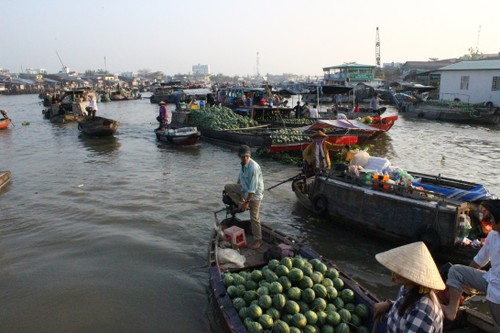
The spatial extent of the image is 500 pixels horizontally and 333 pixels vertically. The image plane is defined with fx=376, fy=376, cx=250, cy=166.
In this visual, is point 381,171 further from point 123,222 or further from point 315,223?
point 123,222

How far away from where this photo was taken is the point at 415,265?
3250mm

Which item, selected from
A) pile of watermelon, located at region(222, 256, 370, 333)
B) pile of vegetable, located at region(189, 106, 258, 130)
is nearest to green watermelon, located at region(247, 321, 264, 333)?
pile of watermelon, located at region(222, 256, 370, 333)

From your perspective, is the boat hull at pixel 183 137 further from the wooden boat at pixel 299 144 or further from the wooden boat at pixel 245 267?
the wooden boat at pixel 245 267

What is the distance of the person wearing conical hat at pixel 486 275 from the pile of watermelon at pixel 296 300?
38.7 inches

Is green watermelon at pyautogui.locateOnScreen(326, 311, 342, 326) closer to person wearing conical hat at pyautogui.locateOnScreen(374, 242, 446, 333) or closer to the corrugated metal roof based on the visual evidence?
person wearing conical hat at pyautogui.locateOnScreen(374, 242, 446, 333)

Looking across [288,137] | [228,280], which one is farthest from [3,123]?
[228,280]

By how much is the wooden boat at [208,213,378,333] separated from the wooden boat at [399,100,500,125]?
2467cm

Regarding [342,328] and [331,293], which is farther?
[331,293]

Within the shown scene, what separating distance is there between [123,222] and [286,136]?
893 cm

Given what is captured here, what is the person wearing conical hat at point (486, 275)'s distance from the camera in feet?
12.4

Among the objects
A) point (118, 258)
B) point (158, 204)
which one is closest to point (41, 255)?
point (118, 258)

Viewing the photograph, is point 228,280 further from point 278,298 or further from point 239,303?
point 278,298

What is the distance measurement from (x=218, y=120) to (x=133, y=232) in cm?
1280

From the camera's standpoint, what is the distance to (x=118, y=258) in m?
7.97
